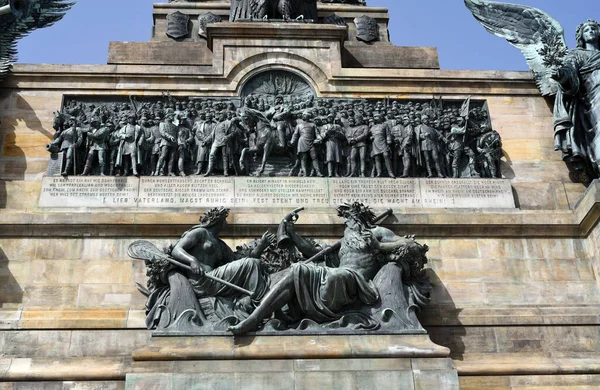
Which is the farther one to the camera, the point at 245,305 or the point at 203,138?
the point at 203,138

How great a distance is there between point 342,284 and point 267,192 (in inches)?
112

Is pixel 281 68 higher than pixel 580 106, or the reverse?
pixel 281 68

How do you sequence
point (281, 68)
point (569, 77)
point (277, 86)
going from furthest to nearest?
point (281, 68)
point (277, 86)
point (569, 77)

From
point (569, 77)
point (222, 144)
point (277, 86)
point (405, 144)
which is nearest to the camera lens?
point (222, 144)

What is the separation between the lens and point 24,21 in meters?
16.7

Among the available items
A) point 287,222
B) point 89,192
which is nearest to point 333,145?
point 287,222

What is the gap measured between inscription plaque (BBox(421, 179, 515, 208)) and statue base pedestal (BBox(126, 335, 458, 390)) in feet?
11.2

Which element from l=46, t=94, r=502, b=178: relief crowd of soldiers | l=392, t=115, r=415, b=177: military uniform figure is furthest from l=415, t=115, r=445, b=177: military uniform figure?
l=392, t=115, r=415, b=177: military uniform figure

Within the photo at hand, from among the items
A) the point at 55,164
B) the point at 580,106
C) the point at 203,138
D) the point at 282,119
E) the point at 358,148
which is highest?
the point at 580,106

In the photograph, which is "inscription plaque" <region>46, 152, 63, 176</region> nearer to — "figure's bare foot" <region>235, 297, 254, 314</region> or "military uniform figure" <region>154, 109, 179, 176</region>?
"military uniform figure" <region>154, 109, 179, 176</region>

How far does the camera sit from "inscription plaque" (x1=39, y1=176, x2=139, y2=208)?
14531 mm

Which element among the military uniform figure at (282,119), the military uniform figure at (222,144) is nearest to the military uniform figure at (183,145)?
the military uniform figure at (222,144)

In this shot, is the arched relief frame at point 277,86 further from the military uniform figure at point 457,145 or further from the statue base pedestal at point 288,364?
the statue base pedestal at point 288,364

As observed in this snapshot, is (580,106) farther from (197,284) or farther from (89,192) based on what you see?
(89,192)
